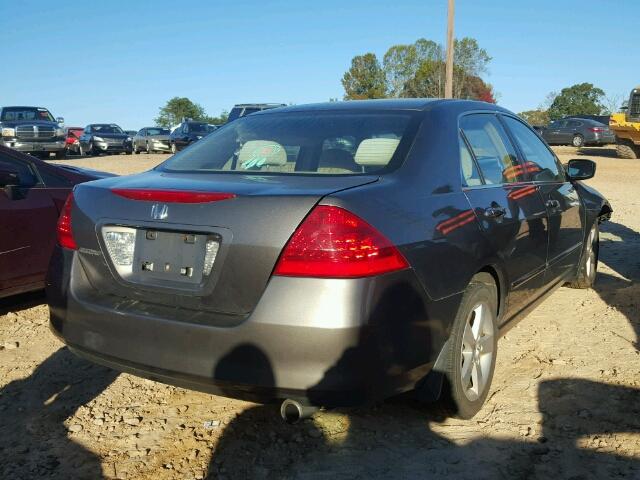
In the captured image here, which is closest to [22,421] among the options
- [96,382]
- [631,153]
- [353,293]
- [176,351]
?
[96,382]

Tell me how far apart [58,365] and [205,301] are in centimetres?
187

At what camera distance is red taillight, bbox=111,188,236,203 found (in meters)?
2.35

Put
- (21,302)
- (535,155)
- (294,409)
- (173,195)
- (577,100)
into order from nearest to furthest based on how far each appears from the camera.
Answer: (294,409) → (173,195) → (535,155) → (21,302) → (577,100)

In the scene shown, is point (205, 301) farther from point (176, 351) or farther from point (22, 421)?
point (22, 421)

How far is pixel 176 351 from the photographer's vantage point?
235 cm

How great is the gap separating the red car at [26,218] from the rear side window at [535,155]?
342 centimetres

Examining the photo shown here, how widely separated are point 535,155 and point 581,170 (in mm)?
708

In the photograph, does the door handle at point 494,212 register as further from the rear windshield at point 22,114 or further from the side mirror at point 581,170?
the rear windshield at point 22,114

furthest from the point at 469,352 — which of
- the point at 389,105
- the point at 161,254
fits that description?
the point at 161,254

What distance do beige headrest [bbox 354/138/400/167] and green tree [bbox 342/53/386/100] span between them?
63.5 metres

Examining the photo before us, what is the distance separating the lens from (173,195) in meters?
2.41

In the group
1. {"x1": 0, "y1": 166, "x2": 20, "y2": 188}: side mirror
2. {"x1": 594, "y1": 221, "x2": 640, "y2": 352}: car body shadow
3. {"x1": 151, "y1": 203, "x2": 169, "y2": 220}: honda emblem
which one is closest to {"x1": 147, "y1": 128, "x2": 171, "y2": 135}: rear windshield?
{"x1": 594, "y1": 221, "x2": 640, "y2": 352}: car body shadow

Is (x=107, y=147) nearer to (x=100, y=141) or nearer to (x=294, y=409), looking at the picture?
(x=100, y=141)

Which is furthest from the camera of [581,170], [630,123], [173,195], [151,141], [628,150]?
[151,141]
